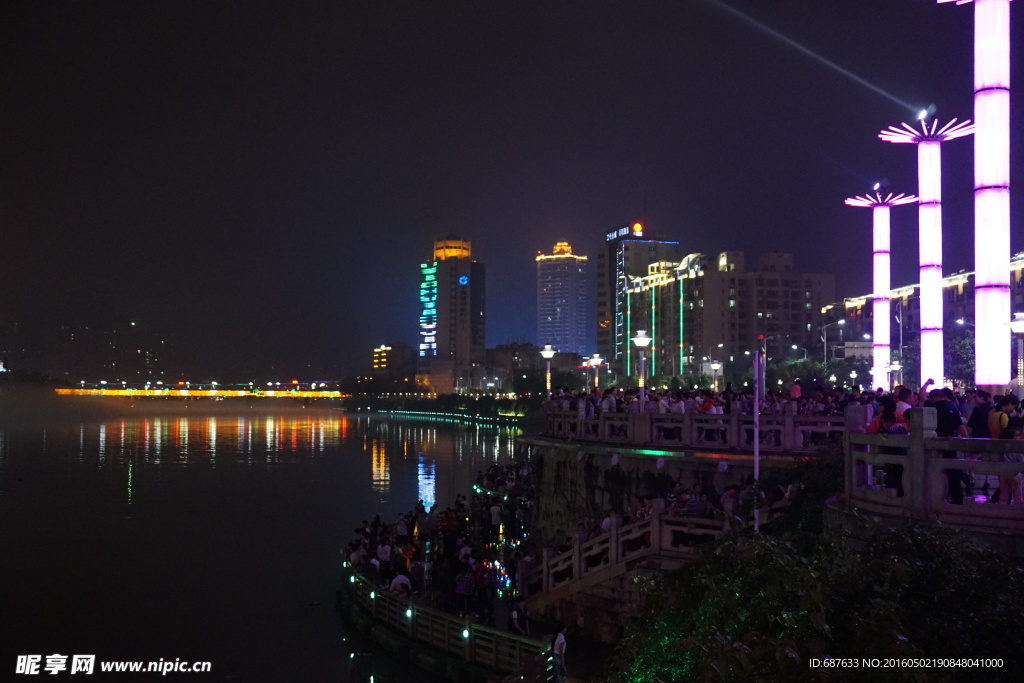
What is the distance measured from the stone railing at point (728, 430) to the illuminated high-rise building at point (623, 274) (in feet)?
462

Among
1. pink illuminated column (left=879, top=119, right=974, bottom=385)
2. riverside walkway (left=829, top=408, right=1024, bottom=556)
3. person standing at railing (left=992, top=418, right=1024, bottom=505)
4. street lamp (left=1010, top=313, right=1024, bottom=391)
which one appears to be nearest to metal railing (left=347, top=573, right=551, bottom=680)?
riverside walkway (left=829, top=408, right=1024, bottom=556)

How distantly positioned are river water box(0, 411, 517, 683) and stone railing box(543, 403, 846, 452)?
8197 mm

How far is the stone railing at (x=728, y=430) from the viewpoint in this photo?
65.8 feet

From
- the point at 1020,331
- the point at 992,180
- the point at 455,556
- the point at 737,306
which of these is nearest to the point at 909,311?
the point at 737,306

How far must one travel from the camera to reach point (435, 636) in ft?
58.9

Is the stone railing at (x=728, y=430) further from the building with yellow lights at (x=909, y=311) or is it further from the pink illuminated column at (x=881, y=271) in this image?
the building with yellow lights at (x=909, y=311)

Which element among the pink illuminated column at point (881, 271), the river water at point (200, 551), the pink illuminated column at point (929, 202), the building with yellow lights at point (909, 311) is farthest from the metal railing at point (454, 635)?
the building with yellow lights at point (909, 311)

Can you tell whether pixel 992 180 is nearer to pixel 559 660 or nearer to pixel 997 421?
pixel 997 421

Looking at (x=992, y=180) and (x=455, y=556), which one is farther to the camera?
(x=992, y=180)

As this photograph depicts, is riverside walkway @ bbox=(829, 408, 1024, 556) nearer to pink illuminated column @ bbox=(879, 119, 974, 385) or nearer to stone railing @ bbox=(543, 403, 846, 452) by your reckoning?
stone railing @ bbox=(543, 403, 846, 452)

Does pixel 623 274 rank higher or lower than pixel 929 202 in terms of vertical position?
higher

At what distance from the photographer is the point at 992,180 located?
23547 millimetres

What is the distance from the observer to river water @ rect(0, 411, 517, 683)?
866 inches

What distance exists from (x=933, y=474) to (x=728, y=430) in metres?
10.8
